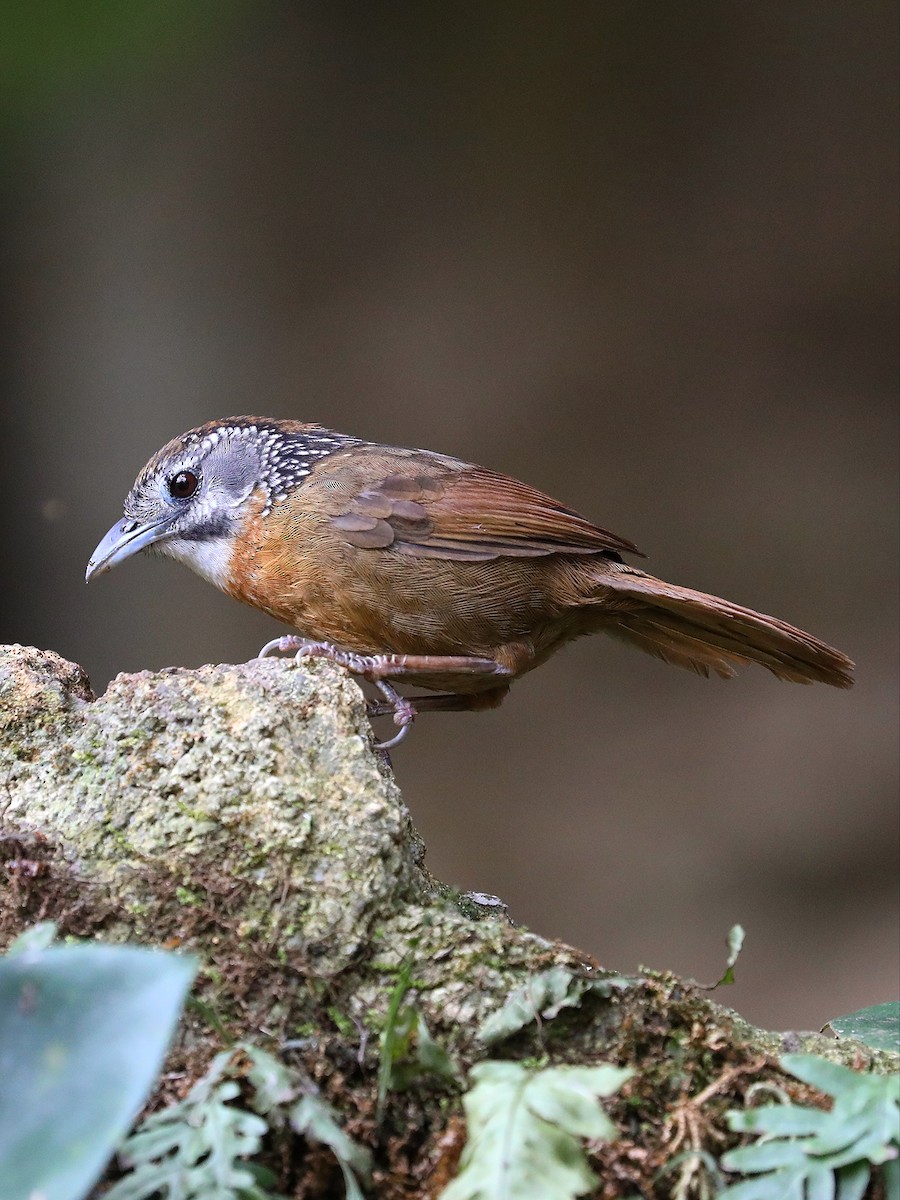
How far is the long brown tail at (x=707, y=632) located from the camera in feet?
10.2

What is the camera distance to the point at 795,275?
20.2 feet

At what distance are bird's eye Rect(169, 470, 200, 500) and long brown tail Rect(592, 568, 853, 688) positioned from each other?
1269 millimetres

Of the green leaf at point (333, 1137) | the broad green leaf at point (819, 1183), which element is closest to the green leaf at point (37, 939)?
the green leaf at point (333, 1137)

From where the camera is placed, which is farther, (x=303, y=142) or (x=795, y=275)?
(x=303, y=142)

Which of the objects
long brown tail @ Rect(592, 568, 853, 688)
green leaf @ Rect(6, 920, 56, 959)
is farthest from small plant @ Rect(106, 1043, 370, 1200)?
long brown tail @ Rect(592, 568, 853, 688)

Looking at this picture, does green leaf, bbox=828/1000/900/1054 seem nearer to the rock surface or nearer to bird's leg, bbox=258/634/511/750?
the rock surface

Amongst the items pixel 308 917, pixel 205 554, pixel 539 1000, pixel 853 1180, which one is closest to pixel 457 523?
pixel 205 554

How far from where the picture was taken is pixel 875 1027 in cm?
201

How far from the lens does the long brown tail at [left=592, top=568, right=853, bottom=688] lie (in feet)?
10.2

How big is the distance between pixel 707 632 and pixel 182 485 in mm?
1630

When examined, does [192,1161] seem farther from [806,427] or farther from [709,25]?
[709,25]

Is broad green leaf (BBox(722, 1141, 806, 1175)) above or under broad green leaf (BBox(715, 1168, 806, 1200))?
above

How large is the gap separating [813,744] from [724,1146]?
5.18m

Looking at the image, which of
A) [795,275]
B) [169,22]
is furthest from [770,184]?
[169,22]
